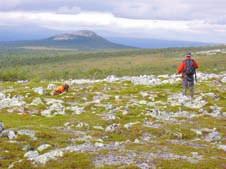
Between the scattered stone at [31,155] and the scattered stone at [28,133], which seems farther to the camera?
the scattered stone at [28,133]

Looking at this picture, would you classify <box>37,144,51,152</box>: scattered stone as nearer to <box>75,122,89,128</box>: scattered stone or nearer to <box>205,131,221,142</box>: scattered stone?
<box>75,122,89,128</box>: scattered stone

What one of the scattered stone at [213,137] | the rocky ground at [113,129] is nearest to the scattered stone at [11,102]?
the rocky ground at [113,129]

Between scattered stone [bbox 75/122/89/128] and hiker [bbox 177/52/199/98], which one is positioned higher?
hiker [bbox 177/52/199/98]

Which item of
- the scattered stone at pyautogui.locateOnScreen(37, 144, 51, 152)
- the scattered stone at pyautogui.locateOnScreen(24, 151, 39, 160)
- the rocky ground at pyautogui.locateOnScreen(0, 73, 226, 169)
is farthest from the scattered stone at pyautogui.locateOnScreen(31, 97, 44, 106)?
the scattered stone at pyautogui.locateOnScreen(24, 151, 39, 160)

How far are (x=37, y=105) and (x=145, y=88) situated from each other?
42.7 feet

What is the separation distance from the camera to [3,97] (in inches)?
1537

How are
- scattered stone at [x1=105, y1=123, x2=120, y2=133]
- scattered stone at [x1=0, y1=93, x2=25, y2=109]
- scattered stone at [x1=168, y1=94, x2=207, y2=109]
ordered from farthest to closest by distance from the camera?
1. scattered stone at [x1=0, y1=93, x2=25, y2=109]
2. scattered stone at [x1=168, y1=94, x2=207, y2=109]
3. scattered stone at [x1=105, y1=123, x2=120, y2=133]

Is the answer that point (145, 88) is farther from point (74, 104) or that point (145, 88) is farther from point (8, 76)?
point (8, 76)

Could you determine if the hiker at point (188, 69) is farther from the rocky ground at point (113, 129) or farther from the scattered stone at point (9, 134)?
the scattered stone at point (9, 134)

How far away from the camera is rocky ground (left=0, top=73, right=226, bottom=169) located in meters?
18.9

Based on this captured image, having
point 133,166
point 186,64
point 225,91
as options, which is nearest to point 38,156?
point 133,166

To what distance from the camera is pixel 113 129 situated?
24359 millimetres

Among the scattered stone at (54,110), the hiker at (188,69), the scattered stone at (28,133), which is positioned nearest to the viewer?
the scattered stone at (28,133)

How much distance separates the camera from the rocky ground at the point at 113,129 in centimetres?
1894
